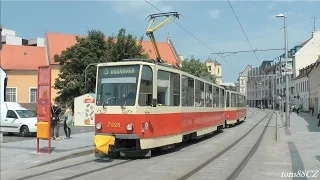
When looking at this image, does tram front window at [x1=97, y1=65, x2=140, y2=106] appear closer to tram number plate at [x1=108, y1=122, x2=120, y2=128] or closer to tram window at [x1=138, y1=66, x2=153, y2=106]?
tram window at [x1=138, y1=66, x2=153, y2=106]

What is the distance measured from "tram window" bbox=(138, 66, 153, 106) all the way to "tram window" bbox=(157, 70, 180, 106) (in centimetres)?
51

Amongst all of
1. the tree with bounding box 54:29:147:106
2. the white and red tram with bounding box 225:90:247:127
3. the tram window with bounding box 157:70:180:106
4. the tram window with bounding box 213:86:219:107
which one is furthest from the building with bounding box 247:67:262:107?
the tram window with bounding box 157:70:180:106

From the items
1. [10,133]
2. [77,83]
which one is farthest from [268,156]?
[77,83]

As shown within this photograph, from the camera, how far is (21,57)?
220 feet

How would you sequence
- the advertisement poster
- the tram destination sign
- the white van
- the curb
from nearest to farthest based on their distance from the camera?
the curb → the tram destination sign → the white van → the advertisement poster

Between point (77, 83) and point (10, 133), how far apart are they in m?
22.9

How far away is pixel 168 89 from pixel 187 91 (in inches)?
89.4

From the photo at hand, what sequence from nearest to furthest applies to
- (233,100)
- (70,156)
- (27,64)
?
1. (70,156)
2. (233,100)
3. (27,64)

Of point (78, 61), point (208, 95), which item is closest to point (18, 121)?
point (208, 95)

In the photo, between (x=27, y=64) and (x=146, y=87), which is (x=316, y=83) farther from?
(x=146, y=87)

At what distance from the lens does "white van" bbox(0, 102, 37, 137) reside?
21625 mm

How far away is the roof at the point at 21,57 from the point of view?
2554 inches

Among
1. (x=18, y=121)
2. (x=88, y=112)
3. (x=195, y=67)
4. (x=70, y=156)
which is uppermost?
(x=195, y=67)

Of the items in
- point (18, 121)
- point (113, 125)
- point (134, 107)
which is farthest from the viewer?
point (18, 121)
